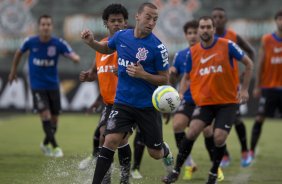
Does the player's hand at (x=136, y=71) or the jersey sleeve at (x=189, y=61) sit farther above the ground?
the player's hand at (x=136, y=71)

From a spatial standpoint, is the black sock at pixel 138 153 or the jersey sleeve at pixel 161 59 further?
the black sock at pixel 138 153

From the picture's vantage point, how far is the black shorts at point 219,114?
33.8 ft

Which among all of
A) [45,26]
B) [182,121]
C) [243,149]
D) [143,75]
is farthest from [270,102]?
[143,75]

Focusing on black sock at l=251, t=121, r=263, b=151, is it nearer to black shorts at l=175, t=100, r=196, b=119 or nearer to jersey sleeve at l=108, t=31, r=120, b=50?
black shorts at l=175, t=100, r=196, b=119

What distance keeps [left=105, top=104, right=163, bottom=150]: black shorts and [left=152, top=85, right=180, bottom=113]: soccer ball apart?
0.74 ft

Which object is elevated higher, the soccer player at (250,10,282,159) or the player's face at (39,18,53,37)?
the player's face at (39,18,53,37)

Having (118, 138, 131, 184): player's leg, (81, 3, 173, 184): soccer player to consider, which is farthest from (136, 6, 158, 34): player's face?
(118, 138, 131, 184): player's leg

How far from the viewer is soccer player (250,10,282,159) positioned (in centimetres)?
1402

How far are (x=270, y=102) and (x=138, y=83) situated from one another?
19.5ft

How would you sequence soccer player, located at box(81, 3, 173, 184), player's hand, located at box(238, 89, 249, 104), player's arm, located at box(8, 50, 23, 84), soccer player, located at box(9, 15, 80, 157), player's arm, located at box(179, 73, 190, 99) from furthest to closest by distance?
soccer player, located at box(9, 15, 80, 157) → player's arm, located at box(8, 50, 23, 84) → player's arm, located at box(179, 73, 190, 99) → player's hand, located at box(238, 89, 249, 104) → soccer player, located at box(81, 3, 173, 184)

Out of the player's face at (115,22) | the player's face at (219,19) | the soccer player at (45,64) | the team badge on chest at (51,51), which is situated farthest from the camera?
the team badge on chest at (51,51)

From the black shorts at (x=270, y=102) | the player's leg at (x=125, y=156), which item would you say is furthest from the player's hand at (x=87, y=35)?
the black shorts at (x=270, y=102)

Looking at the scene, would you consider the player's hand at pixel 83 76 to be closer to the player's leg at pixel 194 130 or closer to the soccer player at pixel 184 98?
the player's leg at pixel 194 130

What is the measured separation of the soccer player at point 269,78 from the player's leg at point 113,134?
219 inches
